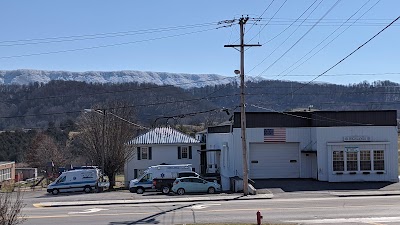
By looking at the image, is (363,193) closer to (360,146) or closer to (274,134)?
(360,146)

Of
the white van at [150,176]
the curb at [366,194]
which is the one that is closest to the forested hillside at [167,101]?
the white van at [150,176]

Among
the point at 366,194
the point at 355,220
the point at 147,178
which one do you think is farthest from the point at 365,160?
the point at 355,220

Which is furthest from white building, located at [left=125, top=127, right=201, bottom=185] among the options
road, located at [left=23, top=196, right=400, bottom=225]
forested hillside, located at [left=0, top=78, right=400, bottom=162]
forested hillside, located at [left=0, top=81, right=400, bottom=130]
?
forested hillside, located at [left=0, top=81, right=400, bottom=130]

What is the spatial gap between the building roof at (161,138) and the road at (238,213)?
31529 mm

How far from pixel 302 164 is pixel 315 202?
1497 cm

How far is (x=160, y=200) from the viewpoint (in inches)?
1332

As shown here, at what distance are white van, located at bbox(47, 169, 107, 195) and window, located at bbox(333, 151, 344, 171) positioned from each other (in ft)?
67.5

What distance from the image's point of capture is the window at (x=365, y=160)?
43.0 m

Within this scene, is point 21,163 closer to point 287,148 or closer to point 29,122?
point 29,122

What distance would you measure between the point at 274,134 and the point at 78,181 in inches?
698

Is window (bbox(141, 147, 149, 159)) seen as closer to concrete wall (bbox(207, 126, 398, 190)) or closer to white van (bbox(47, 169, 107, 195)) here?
white van (bbox(47, 169, 107, 195))

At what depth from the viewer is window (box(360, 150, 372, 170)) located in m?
43.0

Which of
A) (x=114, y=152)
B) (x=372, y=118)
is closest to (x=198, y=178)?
(x=372, y=118)

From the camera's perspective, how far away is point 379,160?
43.1 m
